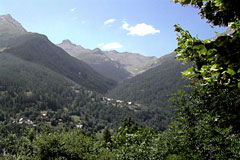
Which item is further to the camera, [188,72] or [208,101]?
[208,101]

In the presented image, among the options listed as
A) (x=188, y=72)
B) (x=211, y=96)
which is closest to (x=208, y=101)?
(x=211, y=96)

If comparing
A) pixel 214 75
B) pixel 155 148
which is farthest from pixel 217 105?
pixel 155 148

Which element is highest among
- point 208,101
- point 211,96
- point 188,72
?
point 188,72

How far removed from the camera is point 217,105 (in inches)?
271

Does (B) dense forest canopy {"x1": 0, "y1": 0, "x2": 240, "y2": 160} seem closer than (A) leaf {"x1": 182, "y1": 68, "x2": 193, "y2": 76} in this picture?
Yes

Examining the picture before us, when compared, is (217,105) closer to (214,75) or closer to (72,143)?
(214,75)

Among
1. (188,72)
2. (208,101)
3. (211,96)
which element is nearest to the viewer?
(188,72)

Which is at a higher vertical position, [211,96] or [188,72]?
[188,72]

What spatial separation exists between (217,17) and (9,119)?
209m

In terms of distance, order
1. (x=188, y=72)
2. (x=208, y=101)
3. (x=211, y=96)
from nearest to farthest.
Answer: (x=188, y=72)
(x=211, y=96)
(x=208, y=101)

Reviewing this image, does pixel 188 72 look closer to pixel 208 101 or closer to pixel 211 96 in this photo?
pixel 211 96

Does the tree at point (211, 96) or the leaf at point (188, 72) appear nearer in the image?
the tree at point (211, 96)

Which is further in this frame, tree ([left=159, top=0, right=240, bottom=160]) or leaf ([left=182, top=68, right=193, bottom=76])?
leaf ([left=182, top=68, right=193, bottom=76])

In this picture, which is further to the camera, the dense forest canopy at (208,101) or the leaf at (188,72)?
the leaf at (188,72)
